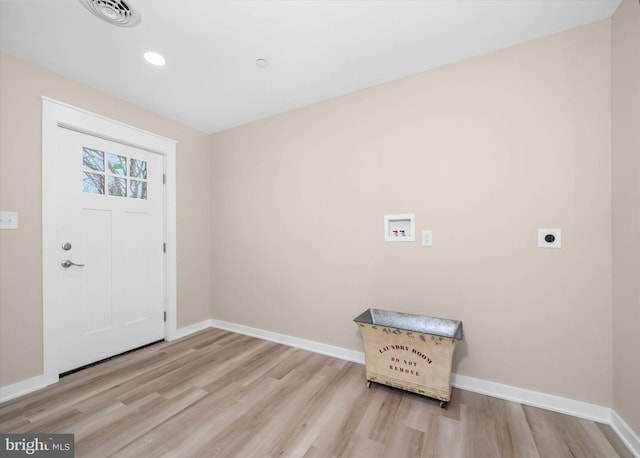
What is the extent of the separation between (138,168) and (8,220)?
108 cm

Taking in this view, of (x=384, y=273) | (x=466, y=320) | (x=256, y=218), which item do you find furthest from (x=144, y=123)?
(x=466, y=320)

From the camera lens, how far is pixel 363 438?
1512mm

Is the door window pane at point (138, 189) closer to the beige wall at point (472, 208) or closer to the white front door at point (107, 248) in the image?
the white front door at point (107, 248)

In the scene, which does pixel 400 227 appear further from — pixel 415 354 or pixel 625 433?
pixel 625 433

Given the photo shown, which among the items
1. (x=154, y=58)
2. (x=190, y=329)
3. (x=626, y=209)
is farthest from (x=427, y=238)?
(x=190, y=329)

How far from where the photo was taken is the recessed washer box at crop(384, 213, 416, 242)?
7.13ft

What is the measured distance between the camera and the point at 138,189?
108 inches

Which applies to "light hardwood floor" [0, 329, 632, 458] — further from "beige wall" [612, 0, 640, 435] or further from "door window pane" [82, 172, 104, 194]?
"door window pane" [82, 172, 104, 194]

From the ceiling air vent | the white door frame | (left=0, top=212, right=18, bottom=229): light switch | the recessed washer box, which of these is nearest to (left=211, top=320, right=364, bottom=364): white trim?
the recessed washer box

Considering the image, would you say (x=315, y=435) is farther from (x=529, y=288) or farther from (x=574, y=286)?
(x=574, y=286)

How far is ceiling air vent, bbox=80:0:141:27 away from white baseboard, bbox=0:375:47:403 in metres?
2.56

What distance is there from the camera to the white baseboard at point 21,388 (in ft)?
6.04

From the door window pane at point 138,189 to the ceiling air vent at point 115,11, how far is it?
1.48 m

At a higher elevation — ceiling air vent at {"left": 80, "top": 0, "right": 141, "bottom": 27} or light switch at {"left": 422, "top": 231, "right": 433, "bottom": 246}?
ceiling air vent at {"left": 80, "top": 0, "right": 141, "bottom": 27}
